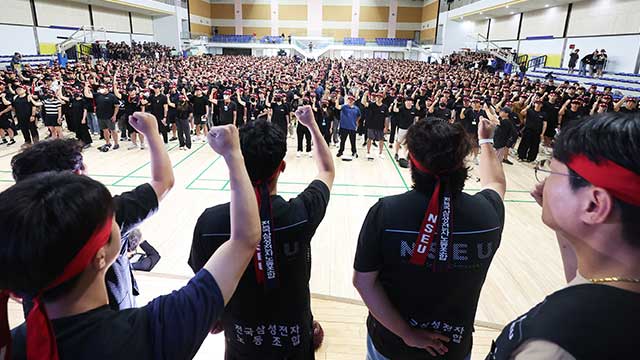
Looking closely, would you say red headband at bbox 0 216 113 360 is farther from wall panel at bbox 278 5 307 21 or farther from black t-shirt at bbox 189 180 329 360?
wall panel at bbox 278 5 307 21

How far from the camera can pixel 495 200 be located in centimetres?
201

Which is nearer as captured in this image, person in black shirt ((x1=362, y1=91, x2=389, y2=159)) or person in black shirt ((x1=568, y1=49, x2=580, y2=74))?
person in black shirt ((x1=362, y1=91, x2=389, y2=159))

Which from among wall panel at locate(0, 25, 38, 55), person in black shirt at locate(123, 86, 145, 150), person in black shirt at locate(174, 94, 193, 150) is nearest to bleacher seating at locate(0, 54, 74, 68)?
wall panel at locate(0, 25, 38, 55)

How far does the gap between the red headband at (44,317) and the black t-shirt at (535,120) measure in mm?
11569

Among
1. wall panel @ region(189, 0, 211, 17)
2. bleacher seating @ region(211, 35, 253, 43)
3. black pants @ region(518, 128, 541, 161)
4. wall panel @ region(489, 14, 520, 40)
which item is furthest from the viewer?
bleacher seating @ region(211, 35, 253, 43)

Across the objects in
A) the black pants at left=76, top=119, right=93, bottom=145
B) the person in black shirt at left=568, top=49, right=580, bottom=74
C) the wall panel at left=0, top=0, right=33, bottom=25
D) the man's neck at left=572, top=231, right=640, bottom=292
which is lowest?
the black pants at left=76, top=119, right=93, bottom=145

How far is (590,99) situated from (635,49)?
9321 mm

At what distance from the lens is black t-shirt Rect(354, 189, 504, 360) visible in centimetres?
179

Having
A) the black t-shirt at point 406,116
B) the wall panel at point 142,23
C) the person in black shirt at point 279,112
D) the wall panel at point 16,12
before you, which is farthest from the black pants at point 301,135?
the wall panel at point 142,23

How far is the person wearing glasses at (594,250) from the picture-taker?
0.89m

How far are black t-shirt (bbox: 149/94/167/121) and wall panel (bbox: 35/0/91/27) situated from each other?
2102 cm

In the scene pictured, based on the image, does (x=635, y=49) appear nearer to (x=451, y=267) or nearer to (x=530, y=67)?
(x=530, y=67)

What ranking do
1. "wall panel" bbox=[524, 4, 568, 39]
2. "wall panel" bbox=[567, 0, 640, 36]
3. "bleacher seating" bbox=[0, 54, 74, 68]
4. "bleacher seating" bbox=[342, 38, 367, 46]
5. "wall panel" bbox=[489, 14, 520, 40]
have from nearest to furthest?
"wall panel" bbox=[567, 0, 640, 36] < "bleacher seating" bbox=[0, 54, 74, 68] < "wall panel" bbox=[524, 4, 568, 39] < "wall panel" bbox=[489, 14, 520, 40] < "bleacher seating" bbox=[342, 38, 367, 46]

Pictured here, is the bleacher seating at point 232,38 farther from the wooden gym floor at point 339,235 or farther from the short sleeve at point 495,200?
the short sleeve at point 495,200
